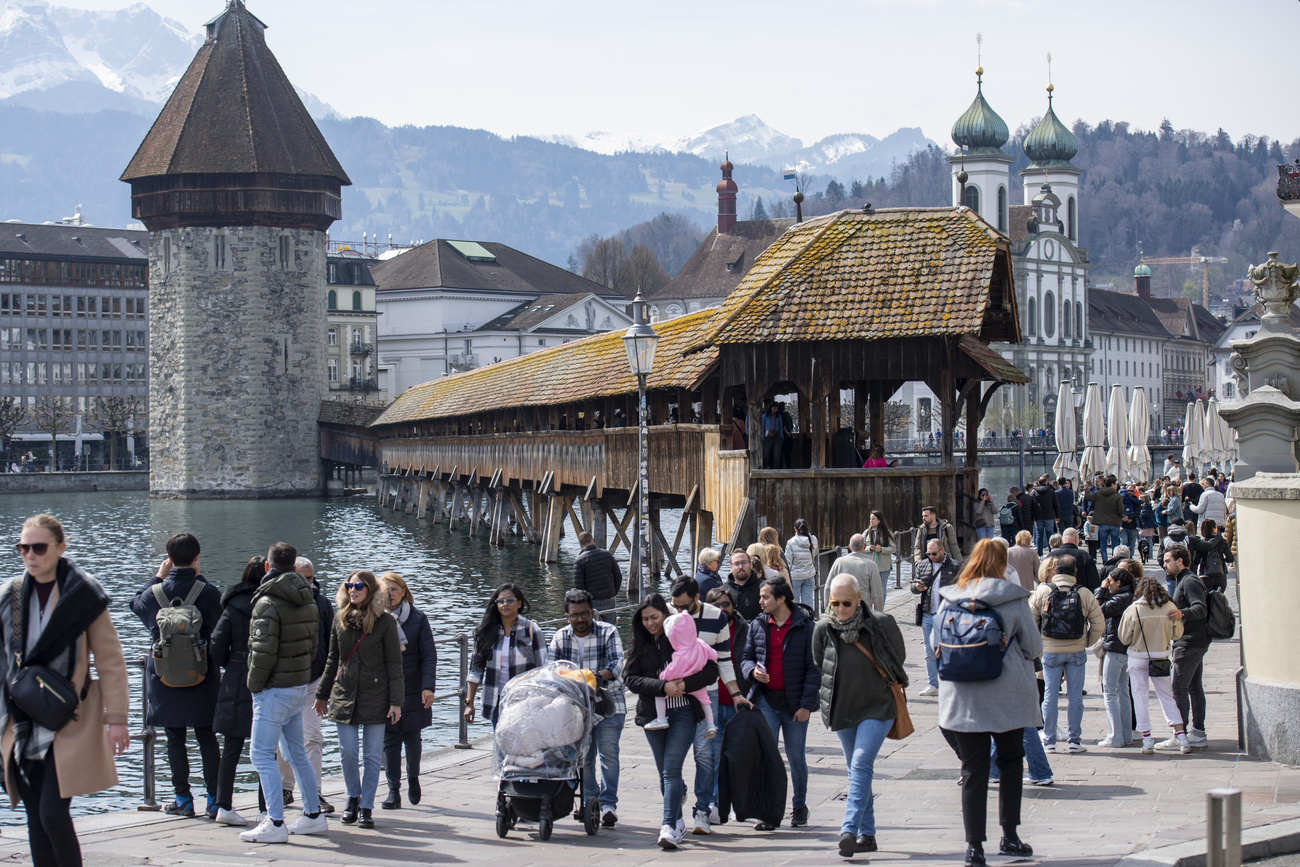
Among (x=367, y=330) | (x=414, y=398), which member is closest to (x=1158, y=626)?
(x=414, y=398)

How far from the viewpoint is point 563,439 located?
35.1 m

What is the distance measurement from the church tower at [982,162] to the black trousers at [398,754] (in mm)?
103377

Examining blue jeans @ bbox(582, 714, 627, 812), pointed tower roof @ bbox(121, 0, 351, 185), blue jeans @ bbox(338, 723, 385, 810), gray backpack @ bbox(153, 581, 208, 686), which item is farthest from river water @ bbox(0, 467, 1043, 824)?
pointed tower roof @ bbox(121, 0, 351, 185)

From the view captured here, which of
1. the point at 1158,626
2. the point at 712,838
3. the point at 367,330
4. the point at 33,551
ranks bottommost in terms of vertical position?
the point at 712,838

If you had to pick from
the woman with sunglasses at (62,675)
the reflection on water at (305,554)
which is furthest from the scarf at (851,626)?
the reflection on water at (305,554)

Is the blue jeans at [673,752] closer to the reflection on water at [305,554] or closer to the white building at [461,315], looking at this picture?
the reflection on water at [305,554]

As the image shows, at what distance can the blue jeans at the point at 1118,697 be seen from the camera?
10.7 m

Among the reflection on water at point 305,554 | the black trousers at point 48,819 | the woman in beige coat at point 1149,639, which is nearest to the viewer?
the black trousers at point 48,819

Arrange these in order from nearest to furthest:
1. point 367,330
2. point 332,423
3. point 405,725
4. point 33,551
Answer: point 33,551 → point 405,725 → point 332,423 → point 367,330

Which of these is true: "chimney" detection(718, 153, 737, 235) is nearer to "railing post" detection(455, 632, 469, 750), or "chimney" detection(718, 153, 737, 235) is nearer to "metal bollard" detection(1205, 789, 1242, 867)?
"railing post" detection(455, 632, 469, 750)

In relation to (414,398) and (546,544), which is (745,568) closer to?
(546,544)

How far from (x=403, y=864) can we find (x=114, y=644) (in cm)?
206

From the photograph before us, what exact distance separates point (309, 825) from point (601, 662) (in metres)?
1.83

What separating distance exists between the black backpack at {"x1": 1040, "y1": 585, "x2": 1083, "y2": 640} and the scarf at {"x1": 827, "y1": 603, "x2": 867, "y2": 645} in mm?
2902
